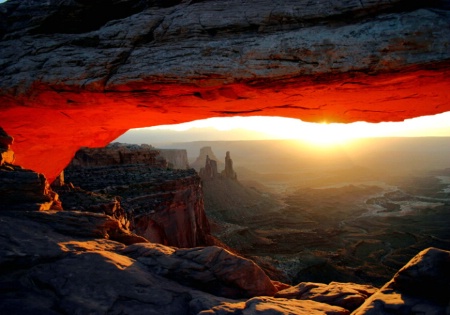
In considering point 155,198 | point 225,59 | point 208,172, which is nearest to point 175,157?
point 208,172

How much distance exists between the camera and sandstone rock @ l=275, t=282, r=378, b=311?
5.40 meters

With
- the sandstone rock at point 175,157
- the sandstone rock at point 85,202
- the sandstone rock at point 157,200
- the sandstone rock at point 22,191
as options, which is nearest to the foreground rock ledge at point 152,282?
the sandstone rock at point 22,191

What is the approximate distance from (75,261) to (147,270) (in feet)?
4.42

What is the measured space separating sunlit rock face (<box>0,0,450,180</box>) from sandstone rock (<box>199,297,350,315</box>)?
5232 millimetres

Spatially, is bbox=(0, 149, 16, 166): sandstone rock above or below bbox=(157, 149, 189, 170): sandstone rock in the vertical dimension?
above

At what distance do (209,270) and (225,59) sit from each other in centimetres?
527

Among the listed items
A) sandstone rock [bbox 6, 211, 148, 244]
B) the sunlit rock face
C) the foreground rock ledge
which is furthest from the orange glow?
the foreground rock ledge

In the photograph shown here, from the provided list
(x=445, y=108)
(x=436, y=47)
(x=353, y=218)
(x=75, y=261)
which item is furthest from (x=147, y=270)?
(x=353, y=218)

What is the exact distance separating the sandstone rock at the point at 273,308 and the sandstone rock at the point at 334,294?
0.35 metres

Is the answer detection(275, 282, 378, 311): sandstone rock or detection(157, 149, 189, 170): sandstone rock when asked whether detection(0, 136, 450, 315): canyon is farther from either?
detection(157, 149, 189, 170): sandstone rock

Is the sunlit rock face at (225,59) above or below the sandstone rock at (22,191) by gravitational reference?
above

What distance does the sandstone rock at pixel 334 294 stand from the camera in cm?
540

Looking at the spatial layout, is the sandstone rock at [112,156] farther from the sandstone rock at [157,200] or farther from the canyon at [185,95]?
the canyon at [185,95]

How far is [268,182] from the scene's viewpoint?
109m
